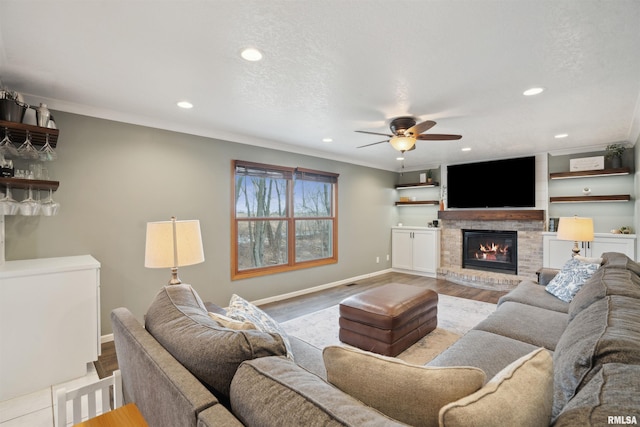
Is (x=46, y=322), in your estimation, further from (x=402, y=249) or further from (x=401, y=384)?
(x=402, y=249)

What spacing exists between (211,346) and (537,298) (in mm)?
3058

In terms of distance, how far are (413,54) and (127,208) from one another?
3.22 meters

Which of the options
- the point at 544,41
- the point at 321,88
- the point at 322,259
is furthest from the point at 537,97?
the point at 322,259

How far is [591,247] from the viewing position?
15.2 ft

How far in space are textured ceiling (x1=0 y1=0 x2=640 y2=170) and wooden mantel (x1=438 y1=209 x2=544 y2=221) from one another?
1963 mm

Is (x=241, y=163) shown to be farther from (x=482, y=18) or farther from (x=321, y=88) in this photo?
(x=482, y=18)

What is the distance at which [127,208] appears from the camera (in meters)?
3.29

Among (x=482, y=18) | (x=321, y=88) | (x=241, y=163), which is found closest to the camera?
(x=482, y=18)

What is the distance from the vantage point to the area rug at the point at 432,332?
294 centimetres

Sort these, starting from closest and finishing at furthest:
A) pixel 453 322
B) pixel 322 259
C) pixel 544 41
Result: pixel 544 41 → pixel 453 322 → pixel 322 259

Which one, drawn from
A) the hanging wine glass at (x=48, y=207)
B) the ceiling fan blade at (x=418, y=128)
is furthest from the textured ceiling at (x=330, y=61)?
the hanging wine glass at (x=48, y=207)

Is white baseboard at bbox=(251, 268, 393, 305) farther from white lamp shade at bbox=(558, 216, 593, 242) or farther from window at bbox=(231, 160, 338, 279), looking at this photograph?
white lamp shade at bbox=(558, 216, 593, 242)

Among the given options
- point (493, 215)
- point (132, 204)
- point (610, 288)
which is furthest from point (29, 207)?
point (493, 215)

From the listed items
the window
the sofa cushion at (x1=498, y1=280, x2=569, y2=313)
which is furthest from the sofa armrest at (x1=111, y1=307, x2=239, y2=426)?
the sofa cushion at (x1=498, y1=280, x2=569, y2=313)
